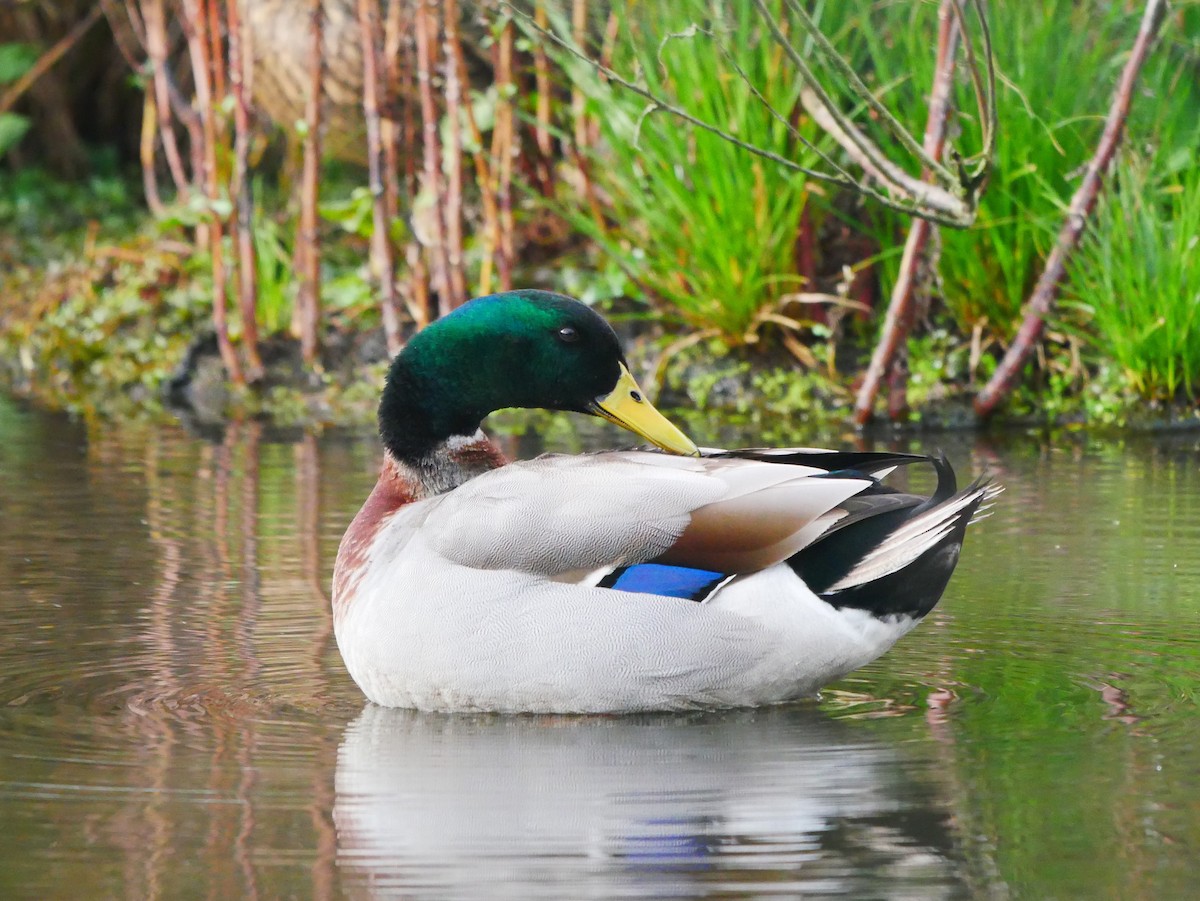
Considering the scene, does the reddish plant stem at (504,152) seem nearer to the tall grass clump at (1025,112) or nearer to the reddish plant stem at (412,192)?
the reddish plant stem at (412,192)

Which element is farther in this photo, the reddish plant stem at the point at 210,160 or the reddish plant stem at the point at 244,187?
the reddish plant stem at the point at 210,160

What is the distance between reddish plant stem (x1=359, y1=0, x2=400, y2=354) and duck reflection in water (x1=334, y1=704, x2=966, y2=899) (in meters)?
5.49

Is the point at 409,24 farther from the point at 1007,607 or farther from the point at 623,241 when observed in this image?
the point at 1007,607

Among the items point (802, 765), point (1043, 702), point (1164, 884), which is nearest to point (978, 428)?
point (1043, 702)

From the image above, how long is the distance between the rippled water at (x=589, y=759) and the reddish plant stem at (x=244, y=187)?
373cm

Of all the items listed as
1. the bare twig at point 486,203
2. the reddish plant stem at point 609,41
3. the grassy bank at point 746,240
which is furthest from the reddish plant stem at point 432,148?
the reddish plant stem at point 609,41

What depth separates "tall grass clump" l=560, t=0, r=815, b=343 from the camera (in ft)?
28.6

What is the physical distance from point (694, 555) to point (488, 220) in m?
5.81

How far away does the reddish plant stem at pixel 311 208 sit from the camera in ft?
29.9

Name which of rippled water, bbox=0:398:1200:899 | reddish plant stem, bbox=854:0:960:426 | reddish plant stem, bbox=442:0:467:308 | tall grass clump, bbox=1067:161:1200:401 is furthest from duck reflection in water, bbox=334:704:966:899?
reddish plant stem, bbox=442:0:467:308

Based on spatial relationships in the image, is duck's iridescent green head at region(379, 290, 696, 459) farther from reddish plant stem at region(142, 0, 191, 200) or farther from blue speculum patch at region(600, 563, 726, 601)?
reddish plant stem at region(142, 0, 191, 200)

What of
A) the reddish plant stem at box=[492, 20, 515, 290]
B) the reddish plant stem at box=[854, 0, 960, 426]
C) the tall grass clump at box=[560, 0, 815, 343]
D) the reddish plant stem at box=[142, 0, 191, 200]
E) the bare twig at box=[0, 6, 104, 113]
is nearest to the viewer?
the reddish plant stem at box=[854, 0, 960, 426]

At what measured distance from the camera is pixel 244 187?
32.2 feet

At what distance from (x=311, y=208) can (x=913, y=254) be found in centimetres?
305
